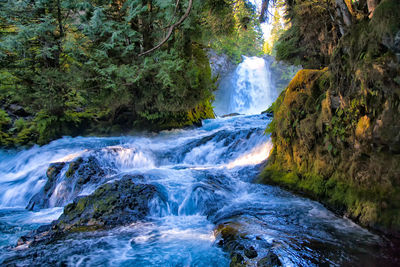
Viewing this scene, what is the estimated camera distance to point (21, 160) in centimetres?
918

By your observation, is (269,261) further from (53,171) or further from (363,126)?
(53,171)

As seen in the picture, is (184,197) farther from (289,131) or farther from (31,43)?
(31,43)

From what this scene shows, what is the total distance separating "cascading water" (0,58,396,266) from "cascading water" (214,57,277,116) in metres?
24.9

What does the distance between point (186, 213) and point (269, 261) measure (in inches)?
96.2

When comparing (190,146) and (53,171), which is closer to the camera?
(53,171)

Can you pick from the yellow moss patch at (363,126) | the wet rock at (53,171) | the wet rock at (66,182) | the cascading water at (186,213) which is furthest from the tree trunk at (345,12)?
the wet rock at (53,171)

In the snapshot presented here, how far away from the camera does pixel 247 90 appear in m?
33.9

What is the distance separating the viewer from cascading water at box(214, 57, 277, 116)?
33.5m

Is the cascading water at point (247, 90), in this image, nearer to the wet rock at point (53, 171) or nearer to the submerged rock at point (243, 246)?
the wet rock at point (53, 171)

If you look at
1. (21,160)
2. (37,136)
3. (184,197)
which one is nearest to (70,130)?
(37,136)

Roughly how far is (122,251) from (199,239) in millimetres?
1117

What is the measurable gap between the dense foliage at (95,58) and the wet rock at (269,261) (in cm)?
716

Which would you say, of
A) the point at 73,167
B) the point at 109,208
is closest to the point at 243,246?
the point at 109,208

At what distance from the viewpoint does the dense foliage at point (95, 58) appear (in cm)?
873
